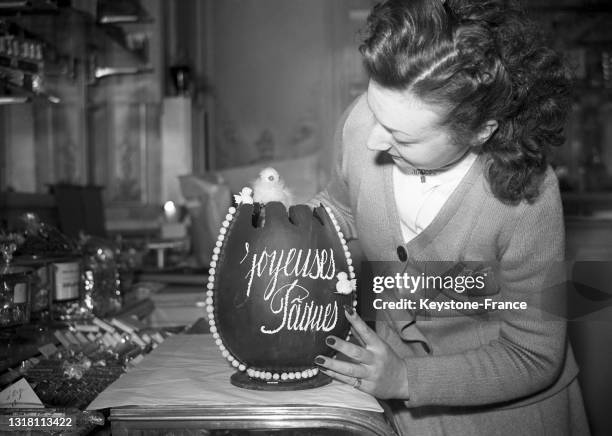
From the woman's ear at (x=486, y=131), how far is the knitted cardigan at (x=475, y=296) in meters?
0.07

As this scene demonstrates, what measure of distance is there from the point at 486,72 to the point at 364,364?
1.35ft

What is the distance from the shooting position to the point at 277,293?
30.8 inches

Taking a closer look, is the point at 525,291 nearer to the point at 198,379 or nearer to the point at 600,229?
the point at 198,379

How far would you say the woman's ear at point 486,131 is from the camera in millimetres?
912

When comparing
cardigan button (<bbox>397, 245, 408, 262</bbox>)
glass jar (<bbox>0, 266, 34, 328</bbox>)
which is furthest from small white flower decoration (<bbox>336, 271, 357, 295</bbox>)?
glass jar (<bbox>0, 266, 34, 328</bbox>)

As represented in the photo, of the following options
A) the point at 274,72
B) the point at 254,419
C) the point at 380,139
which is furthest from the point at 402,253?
the point at 274,72

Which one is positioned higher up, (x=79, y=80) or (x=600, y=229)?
(x=79, y=80)

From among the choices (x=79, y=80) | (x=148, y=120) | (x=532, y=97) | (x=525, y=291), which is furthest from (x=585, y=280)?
(x=148, y=120)

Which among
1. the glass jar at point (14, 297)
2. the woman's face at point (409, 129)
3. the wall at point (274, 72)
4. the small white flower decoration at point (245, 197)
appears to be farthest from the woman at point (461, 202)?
the wall at point (274, 72)

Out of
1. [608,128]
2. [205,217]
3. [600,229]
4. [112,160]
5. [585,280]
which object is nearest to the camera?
[585,280]

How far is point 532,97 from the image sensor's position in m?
0.94

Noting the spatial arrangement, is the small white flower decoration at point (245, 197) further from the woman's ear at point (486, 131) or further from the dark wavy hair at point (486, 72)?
the woman's ear at point (486, 131)

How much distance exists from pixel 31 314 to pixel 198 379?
576 millimetres

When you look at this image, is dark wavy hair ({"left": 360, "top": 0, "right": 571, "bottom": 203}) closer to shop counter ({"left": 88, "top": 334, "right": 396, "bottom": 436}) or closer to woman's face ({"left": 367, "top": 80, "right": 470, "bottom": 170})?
woman's face ({"left": 367, "top": 80, "right": 470, "bottom": 170})
